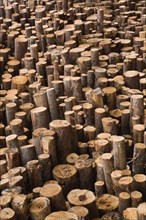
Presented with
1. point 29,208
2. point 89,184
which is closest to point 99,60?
point 89,184

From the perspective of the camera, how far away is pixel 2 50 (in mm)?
3260

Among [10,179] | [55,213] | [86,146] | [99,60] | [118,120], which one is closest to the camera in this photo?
[55,213]

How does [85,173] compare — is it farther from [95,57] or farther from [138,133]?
[95,57]

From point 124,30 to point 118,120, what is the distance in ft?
3.94

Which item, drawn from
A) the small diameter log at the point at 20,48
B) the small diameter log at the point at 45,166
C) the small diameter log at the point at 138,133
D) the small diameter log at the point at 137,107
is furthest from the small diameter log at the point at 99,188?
the small diameter log at the point at 20,48

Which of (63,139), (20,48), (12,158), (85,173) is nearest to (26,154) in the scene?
(12,158)

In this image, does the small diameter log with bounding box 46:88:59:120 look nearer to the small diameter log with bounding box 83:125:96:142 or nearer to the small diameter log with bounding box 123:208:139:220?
the small diameter log with bounding box 83:125:96:142

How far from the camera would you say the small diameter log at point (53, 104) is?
248 centimetres

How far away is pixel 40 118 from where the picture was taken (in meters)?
2.37

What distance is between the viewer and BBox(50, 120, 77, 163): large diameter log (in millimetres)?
2193

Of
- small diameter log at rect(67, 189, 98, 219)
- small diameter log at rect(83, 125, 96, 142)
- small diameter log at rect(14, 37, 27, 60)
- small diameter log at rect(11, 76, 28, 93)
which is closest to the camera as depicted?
small diameter log at rect(67, 189, 98, 219)

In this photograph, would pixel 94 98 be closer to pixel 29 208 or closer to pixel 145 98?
pixel 145 98

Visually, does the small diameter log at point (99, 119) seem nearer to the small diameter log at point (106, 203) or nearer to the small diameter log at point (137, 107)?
the small diameter log at point (137, 107)

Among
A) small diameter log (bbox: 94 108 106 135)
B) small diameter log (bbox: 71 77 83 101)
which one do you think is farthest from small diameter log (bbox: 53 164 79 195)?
small diameter log (bbox: 71 77 83 101)
